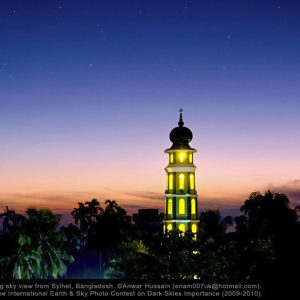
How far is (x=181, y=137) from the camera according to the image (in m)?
58.5

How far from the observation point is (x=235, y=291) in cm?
2084

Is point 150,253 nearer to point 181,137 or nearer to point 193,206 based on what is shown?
point 193,206

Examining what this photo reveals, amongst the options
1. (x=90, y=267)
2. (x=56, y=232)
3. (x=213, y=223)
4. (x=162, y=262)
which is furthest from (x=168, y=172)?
(x=90, y=267)

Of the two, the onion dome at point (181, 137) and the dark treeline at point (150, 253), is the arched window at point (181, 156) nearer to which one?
the onion dome at point (181, 137)

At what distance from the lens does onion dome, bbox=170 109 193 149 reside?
5812 centimetres

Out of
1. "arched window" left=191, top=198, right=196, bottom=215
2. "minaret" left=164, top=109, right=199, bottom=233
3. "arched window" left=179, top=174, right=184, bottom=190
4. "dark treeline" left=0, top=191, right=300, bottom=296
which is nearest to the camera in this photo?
"dark treeline" left=0, top=191, right=300, bottom=296

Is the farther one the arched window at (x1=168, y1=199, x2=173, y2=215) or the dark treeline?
the arched window at (x1=168, y1=199, x2=173, y2=215)

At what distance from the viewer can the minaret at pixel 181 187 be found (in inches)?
2196

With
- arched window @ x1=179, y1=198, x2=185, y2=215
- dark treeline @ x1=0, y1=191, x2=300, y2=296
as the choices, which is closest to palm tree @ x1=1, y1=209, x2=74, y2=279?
dark treeline @ x1=0, y1=191, x2=300, y2=296

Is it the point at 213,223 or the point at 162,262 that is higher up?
the point at 213,223

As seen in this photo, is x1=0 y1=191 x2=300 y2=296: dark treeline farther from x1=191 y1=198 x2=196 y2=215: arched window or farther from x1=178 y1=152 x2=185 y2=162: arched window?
x1=178 y1=152 x2=185 y2=162: arched window

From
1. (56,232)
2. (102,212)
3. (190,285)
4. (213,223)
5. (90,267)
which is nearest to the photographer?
(190,285)

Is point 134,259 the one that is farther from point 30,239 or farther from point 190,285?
point 190,285

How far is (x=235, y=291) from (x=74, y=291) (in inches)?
266
